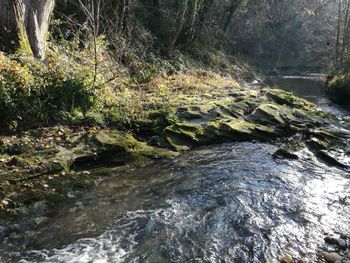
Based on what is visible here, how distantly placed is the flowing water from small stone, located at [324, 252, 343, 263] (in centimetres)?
21

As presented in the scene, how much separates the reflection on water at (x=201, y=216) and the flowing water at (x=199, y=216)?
0.02 meters

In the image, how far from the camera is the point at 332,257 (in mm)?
5871

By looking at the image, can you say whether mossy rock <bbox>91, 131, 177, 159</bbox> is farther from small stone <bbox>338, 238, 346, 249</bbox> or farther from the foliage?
small stone <bbox>338, 238, 346, 249</bbox>

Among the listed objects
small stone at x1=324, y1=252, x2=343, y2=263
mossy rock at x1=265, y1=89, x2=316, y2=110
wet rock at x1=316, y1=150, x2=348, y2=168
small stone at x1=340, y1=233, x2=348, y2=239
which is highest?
mossy rock at x1=265, y1=89, x2=316, y2=110

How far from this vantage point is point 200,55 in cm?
2770

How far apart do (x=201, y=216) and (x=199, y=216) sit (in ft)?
0.13

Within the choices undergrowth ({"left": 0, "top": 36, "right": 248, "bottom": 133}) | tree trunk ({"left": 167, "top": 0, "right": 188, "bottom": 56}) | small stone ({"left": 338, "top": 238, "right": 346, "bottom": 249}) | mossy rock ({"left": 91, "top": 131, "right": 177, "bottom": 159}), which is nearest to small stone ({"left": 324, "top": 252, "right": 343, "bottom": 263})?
small stone ({"left": 338, "top": 238, "right": 346, "bottom": 249})

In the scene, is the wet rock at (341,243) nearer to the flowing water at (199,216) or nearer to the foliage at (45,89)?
the flowing water at (199,216)

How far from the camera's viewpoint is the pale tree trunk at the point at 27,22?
10656 mm

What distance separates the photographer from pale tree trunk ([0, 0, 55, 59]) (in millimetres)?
10656

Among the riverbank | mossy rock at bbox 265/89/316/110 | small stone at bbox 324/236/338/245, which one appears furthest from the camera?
mossy rock at bbox 265/89/316/110

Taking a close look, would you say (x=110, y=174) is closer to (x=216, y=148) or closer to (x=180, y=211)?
(x=180, y=211)

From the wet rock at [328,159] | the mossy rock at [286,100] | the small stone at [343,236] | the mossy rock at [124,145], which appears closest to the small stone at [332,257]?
the small stone at [343,236]

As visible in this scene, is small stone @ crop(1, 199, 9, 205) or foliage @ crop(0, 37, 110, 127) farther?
foliage @ crop(0, 37, 110, 127)
